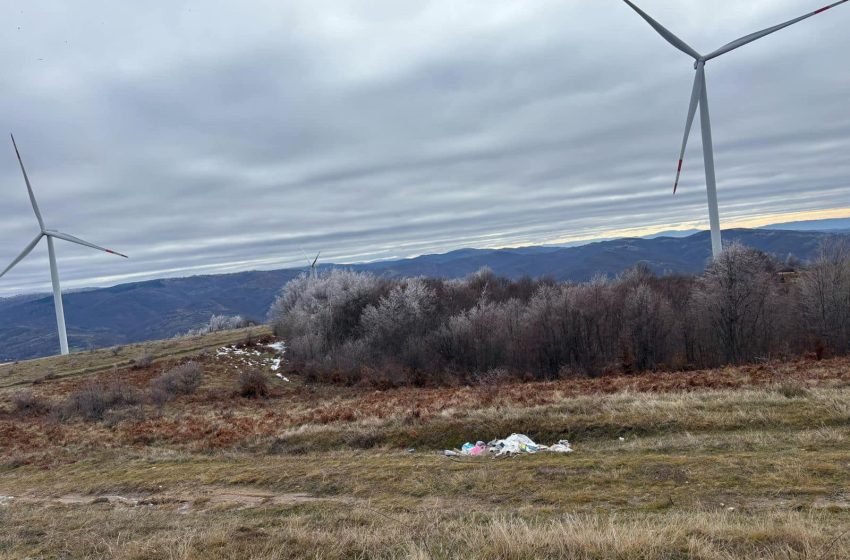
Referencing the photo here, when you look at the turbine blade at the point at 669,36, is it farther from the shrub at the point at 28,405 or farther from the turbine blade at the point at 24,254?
the turbine blade at the point at 24,254

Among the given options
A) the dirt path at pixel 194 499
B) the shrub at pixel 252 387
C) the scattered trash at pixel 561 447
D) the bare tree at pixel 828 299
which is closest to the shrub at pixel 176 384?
the shrub at pixel 252 387

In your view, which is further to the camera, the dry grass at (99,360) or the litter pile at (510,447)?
the dry grass at (99,360)

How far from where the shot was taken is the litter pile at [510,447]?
1536 cm

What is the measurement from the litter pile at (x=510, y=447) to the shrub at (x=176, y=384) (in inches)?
1056

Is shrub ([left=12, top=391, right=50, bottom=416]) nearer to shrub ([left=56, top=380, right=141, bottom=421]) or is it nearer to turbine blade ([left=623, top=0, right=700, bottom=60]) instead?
shrub ([left=56, top=380, right=141, bottom=421])

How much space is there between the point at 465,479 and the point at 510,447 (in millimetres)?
3899

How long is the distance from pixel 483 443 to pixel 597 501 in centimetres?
747

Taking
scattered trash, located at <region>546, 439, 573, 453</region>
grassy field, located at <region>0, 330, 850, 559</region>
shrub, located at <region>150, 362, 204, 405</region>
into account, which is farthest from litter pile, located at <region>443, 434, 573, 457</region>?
shrub, located at <region>150, 362, 204, 405</region>

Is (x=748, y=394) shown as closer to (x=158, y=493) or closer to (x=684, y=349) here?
(x=158, y=493)

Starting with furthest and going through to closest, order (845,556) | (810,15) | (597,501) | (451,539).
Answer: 1. (810,15)
2. (597,501)
3. (451,539)
4. (845,556)

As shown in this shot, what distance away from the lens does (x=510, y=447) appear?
1567 cm

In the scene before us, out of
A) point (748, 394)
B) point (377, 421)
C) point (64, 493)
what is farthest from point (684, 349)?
point (64, 493)

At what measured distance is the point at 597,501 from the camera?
31.6ft

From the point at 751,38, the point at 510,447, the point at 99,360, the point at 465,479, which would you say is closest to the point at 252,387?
the point at 510,447
